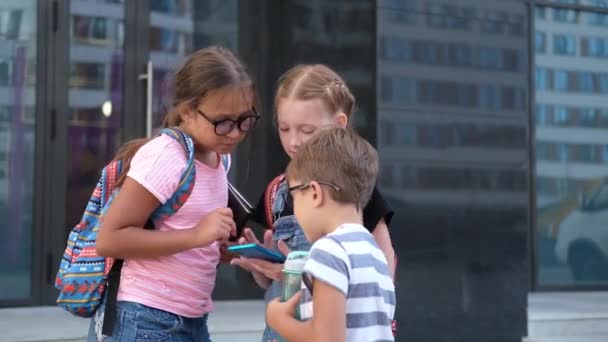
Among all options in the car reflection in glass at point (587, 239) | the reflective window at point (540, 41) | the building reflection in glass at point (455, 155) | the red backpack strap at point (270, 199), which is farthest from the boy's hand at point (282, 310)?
the car reflection in glass at point (587, 239)

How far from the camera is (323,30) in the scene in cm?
705

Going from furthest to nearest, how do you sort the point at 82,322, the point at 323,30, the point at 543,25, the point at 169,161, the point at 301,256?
the point at 543,25, the point at 323,30, the point at 82,322, the point at 169,161, the point at 301,256

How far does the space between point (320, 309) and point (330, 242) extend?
0.15m

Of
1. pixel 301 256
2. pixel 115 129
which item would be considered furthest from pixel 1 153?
pixel 301 256

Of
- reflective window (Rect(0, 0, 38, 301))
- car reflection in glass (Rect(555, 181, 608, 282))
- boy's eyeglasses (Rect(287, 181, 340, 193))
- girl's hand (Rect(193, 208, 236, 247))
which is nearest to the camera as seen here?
boy's eyeglasses (Rect(287, 181, 340, 193))

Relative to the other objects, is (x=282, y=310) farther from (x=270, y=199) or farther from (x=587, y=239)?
(x=587, y=239)

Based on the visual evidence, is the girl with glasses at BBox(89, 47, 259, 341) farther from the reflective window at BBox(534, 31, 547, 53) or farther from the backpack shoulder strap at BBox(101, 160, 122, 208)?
the reflective window at BBox(534, 31, 547, 53)

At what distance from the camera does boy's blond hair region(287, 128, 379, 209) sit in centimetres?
203

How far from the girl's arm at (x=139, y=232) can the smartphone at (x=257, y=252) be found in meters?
0.10

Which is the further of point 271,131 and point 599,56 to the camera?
point 599,56

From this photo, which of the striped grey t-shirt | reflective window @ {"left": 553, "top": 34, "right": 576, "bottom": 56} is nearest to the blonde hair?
the striped grey t-shirt

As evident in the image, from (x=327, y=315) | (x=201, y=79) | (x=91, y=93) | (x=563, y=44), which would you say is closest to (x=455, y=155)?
(x=91, y=93)

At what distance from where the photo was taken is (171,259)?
2432 millimetres

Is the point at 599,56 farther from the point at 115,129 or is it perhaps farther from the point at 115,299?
the point at 115,299
